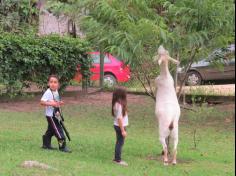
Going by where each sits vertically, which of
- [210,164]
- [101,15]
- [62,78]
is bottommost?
[210,164]

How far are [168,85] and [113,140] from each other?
9.66 ft

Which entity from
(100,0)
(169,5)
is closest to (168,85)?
(169,5)

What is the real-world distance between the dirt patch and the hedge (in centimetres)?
47

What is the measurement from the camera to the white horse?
9789 mm

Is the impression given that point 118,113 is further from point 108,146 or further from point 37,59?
point 37,59

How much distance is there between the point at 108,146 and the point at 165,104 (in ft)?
7.09

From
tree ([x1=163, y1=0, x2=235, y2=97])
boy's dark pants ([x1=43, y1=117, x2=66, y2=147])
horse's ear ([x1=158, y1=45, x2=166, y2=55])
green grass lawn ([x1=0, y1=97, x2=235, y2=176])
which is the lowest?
green grass lawn ([x1=0, y1=97, x2=235, y2=176])

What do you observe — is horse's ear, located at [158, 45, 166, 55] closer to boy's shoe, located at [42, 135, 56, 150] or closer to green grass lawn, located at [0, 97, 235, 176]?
green grass lawn, located at [0, 97, 235, 176]

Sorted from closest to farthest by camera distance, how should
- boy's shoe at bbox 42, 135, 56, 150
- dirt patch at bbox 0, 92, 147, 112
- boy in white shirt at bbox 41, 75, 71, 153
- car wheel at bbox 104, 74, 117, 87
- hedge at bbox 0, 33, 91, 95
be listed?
boy in white shirt at bbox 41, 75, 71, 153 → boy's shoe at bbox 42, 135, 56, 150 → dirt patch at bbox 0, 92, 147, 112 → hedge at bbox 0, 33, 91, 95 → car wheel at bbox 104, 74, 117, 87

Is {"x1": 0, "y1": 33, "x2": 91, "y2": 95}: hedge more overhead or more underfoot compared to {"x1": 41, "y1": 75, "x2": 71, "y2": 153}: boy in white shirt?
more overhead

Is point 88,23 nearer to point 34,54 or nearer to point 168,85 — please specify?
point 168,85

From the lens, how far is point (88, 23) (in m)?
10.6

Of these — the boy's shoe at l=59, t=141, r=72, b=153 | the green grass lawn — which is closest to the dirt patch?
the green grass lawn

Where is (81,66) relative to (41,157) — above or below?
above
